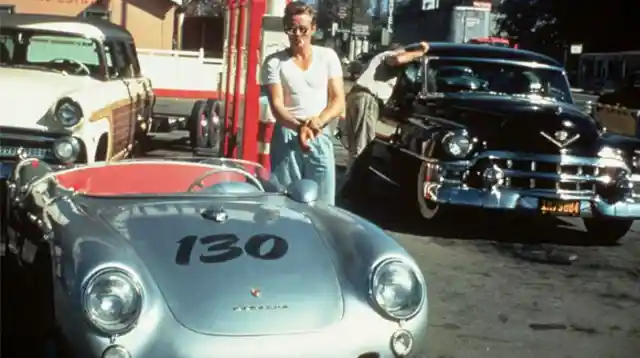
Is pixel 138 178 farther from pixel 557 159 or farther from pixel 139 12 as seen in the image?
pixel 139 12

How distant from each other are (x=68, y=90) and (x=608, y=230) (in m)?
5.06

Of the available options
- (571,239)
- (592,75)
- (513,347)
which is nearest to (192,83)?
(571,239)

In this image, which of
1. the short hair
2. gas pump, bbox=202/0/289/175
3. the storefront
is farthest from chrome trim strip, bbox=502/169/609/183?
the storefront

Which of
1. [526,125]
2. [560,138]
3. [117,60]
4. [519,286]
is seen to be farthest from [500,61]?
[117,60]

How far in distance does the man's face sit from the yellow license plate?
10.4 ft

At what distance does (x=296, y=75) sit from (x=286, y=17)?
365 mm

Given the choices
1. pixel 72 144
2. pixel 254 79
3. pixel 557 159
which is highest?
pixel 254 79

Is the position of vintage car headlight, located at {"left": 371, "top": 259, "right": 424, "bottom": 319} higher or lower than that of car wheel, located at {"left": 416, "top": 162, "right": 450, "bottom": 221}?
higher

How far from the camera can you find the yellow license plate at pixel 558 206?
8508mm

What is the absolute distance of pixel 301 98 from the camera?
6.30m

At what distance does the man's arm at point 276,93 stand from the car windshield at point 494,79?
3789 millimetres

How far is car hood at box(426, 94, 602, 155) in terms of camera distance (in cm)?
862

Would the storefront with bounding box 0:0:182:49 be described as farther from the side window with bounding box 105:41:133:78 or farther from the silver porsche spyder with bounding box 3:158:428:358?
the silver porsche spyder with bounding box 3:158:428:358

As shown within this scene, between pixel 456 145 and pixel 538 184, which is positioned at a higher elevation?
pixel 456 145
